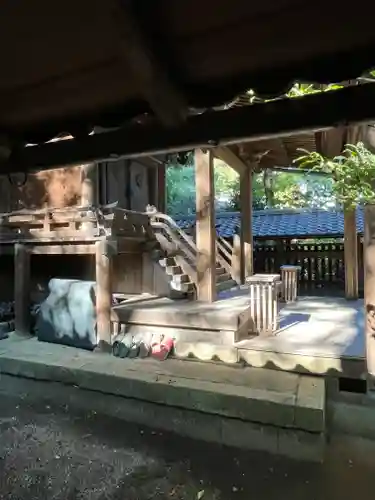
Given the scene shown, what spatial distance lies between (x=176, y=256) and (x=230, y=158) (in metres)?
2.56

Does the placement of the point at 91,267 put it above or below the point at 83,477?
A: above

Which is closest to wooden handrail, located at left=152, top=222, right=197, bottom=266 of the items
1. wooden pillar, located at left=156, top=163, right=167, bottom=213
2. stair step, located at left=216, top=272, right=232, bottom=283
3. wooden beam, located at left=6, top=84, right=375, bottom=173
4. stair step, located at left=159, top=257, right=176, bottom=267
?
stair step, located at left=159, top=257, right=176, bottom=267

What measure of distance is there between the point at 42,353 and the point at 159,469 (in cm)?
321

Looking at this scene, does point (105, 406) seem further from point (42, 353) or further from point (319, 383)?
point (319, 383)

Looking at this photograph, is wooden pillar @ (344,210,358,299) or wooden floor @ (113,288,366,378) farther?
wooden pillar @ (344,210,358,299)

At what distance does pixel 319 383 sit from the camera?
4.68m

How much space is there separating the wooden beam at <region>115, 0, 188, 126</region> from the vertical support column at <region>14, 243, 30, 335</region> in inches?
253

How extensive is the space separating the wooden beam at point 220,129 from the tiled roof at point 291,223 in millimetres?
9232

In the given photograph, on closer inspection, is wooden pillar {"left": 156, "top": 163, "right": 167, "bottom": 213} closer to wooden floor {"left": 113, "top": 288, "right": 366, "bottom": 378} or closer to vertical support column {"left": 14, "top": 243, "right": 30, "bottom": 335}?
wooden floor {"left": 113, "top": 288, "right": 366, "bottom": 378}

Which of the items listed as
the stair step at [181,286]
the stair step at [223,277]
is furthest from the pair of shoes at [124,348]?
the stair step at [223,277]

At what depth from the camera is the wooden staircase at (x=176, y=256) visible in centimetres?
801

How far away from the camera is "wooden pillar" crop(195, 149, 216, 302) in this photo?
7.47m

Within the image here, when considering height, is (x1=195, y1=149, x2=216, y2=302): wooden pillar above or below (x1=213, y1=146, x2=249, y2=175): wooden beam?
below

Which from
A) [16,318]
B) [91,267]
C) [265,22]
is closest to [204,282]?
[91,267]
